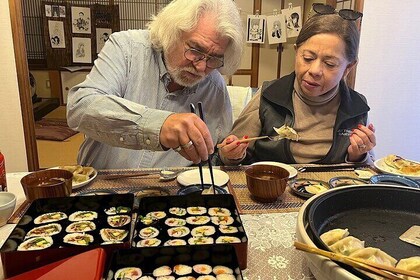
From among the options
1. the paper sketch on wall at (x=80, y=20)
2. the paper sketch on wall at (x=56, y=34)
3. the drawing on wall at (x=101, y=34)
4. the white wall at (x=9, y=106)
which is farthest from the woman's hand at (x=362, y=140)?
the paper sketch on wall at (x=56, y=34)

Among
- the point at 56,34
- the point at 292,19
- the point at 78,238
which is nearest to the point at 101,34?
the point at 56,34

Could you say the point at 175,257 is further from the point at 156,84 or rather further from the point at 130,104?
the point at 156,84

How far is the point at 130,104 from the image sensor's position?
1.12 m

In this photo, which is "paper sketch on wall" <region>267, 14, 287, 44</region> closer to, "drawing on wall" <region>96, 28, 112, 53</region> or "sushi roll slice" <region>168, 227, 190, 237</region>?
"drawing on wall" <region>96, 28, 112, 53</region>

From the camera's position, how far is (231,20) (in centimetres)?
143

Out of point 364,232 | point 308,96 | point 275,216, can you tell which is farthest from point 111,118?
point 308,96

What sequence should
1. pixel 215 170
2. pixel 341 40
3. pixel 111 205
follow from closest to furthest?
pixel 111 205 < pixel 215 170 < pixel 341 40

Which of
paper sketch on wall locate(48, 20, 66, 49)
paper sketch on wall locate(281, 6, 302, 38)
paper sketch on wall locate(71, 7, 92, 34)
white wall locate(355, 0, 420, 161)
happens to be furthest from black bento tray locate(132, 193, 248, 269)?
paper sketch on wall locate(48, 20, 66, 49)

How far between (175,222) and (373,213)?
1.60 feet

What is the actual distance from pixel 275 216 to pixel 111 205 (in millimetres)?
444

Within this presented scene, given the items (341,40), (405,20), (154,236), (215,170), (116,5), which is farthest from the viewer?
(116,5)

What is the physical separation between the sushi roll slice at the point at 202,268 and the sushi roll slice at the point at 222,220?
163 mm

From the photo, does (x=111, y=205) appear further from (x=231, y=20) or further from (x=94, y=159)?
(x=231, y=20)

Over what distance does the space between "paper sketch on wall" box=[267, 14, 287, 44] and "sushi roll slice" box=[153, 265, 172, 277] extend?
13.5 ft
